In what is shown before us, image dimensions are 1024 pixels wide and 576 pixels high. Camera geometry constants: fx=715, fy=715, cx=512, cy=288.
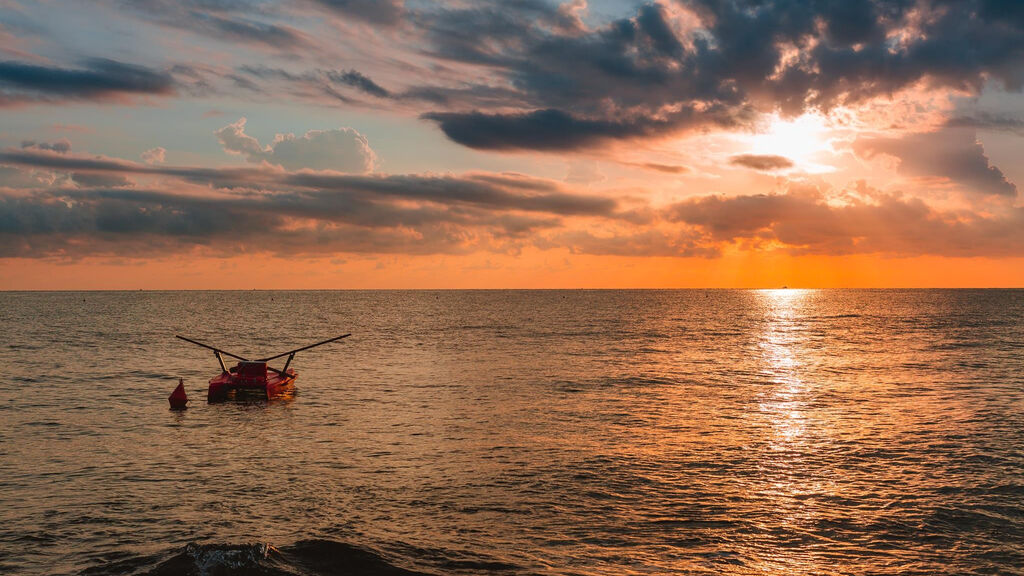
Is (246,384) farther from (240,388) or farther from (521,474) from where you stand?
(521,474)

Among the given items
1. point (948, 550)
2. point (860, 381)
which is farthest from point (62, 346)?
point (948, 550)

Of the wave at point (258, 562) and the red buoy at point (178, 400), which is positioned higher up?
the wave at point (258, 562)

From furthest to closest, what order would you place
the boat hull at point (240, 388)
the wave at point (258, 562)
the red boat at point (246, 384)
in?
the red boat at point (246, 384) → the boat hull at point (240, 388) → the wave at point (258, 562)

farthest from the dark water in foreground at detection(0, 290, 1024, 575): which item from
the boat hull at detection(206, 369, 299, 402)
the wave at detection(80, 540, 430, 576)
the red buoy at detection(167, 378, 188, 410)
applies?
the boat hull at detection(206, 369, 299, 402)

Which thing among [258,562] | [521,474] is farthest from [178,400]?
[258,562]

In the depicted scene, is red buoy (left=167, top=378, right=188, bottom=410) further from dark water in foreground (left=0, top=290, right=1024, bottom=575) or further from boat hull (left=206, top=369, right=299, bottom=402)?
boat hull (left=206, top=369, right=299, bottom=402)

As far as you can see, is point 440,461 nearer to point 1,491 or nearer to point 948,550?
point 1,491

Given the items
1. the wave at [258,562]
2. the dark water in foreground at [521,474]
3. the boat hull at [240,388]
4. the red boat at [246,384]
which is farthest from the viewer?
the red boat at [246,384]

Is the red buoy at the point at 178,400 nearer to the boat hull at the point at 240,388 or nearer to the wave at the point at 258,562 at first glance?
the boat hull at the point at 240,388

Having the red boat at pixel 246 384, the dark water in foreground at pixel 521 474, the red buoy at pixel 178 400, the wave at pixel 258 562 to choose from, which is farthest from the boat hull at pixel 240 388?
the wave at pixel 258 562
